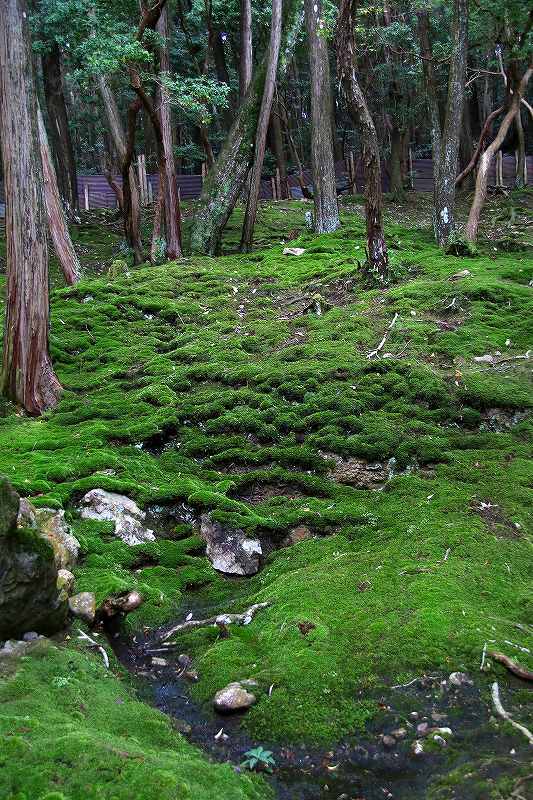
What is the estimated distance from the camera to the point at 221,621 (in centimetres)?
441

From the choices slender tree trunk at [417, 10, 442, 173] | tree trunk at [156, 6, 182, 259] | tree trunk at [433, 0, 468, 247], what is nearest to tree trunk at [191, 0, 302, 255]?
tree trunk at [156, 6, 182, 259]

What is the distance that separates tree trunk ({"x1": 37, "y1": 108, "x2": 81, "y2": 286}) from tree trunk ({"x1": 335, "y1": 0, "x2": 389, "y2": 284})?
5053 mm

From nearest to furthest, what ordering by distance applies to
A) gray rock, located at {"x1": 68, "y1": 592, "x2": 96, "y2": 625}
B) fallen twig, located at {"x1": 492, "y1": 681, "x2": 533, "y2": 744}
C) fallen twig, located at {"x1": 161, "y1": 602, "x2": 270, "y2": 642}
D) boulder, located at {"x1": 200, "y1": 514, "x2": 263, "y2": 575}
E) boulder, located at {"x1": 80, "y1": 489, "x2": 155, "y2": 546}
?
1. fallen twig, located at {"x1": 492, "y1": 681, "x2": 533, "y2": 744}
2. gray rock, located at {"x1": 68, "y1": 592, "x2": 96, "y2": 625}
3. fallen twig, located at {"x1": 161, "y1": 602, "x2": 270, "y2": 642}
4. boulder, located at {"x1": 200, "y1": 514, "x2": 263, "y2": 575}
5. boulder, located at {"x1": 80, "y1": 489, "x2": 155, "y2": 546}

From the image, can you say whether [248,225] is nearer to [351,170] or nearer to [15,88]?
[15,88]

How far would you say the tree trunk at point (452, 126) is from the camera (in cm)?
1266

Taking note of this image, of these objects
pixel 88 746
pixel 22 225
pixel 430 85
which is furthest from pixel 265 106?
pixel 88 746

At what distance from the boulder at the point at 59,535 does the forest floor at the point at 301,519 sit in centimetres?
13

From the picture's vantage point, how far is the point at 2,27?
709 cm

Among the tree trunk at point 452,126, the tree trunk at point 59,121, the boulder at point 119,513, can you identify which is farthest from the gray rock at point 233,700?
the tree trunk at point 59,121

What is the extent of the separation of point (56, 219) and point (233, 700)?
1018 centimetres

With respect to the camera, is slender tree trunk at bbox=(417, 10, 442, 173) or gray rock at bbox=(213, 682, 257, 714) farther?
slender tree trunk at bbox=(417, 10, 442, 173)

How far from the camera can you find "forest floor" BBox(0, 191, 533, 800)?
3008mm

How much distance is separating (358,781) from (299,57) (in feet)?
97.8

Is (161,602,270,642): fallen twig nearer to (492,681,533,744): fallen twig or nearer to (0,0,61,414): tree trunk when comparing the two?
(492,681,533,744): fallen twig
